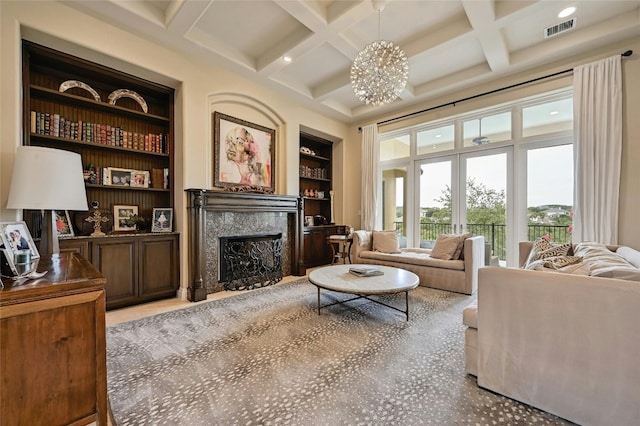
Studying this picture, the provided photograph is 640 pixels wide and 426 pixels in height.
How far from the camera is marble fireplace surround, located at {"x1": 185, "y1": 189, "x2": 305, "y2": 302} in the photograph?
354 cm

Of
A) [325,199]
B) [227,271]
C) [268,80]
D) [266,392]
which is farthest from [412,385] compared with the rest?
[325,199]

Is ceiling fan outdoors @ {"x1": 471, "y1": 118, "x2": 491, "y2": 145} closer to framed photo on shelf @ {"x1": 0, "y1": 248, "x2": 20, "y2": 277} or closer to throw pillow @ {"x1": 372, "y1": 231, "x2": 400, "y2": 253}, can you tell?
throw pillow @ {"x1": 372, "y1": 231, "x2": 400, "y2": 253}

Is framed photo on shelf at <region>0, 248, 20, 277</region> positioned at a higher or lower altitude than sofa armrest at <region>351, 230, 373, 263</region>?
higher

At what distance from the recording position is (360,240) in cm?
485

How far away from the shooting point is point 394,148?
5.77 m

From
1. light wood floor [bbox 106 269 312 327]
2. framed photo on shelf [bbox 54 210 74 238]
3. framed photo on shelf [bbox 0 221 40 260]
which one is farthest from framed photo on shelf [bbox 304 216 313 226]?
framed photo on shelf [bbox 0 221 40 260]

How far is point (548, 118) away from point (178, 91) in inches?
214

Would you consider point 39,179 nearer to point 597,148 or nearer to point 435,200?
point 435,200

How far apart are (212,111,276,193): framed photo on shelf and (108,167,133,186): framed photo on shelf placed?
3.55 ft

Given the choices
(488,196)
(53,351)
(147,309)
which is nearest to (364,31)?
(488,196)

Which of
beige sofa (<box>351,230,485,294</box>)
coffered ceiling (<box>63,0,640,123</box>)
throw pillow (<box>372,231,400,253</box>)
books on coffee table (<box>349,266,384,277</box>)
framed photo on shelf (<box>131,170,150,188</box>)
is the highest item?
coffered ceiling (<box>63,0,640,123</box>)

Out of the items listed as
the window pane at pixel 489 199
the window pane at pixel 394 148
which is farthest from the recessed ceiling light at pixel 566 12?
the window pane at pixel 394 148

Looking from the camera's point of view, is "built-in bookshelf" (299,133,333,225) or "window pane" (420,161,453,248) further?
"built-in bookshelf" (299,133,333,225)

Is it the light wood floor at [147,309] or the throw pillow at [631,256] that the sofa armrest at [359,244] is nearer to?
the light wood floor at [147,309]
